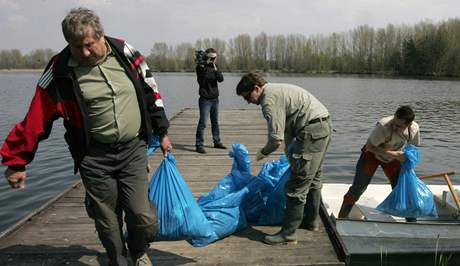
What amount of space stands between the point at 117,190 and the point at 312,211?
1.97 meters

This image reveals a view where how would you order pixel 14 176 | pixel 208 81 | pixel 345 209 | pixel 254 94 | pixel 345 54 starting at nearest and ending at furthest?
pixel 14 176
pixel 254 94
pixel 345 209
pixel 208 81
pixel 345 54

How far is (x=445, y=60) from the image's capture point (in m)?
55.4

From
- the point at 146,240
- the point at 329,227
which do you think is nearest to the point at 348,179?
the point at 329,227

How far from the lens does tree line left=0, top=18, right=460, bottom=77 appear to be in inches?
2283

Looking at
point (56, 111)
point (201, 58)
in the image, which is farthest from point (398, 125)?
point (201, 58)

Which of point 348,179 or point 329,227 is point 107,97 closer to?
point 329,227

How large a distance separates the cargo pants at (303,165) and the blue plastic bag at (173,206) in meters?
0.84

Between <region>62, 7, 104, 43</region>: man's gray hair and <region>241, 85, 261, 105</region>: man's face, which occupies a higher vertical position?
<region>62, 7, 104, 43</region>: man's gray hair

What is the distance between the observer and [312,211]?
4.01 m

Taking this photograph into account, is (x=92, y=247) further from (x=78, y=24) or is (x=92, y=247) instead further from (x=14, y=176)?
(x=78, y=24)

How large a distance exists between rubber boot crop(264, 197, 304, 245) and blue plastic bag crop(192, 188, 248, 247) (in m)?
0.35

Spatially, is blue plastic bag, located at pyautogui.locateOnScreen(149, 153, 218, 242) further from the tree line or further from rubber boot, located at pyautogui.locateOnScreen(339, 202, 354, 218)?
the tree line

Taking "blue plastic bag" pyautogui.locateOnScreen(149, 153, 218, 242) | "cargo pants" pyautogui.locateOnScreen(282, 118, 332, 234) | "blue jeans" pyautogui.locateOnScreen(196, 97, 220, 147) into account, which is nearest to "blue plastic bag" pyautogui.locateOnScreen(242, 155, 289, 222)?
"cargo pants" pyautogui.locateOnScreen(282, 118, 332, 234)

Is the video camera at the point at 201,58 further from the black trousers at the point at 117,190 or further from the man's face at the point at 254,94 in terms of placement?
the black trousers at the point at 117,190
